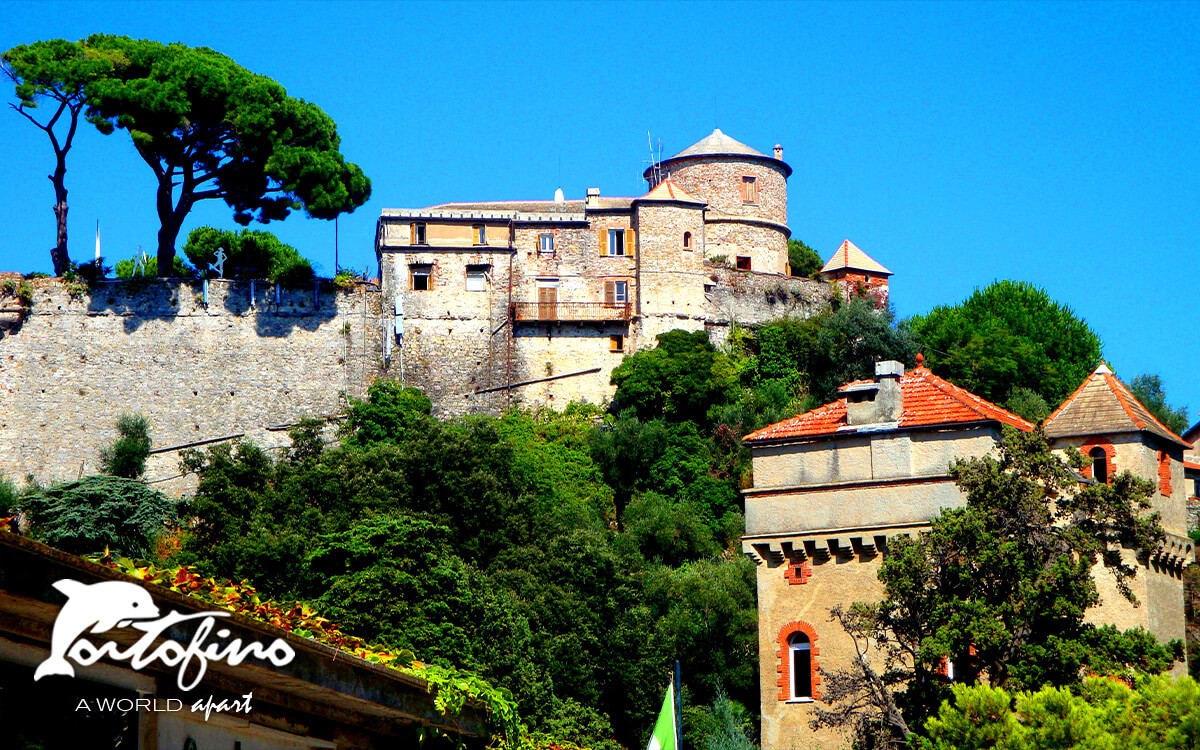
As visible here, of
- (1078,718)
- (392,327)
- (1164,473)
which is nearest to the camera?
(1078,718)

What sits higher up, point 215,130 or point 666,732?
point 215,130

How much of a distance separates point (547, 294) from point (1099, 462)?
26.4m

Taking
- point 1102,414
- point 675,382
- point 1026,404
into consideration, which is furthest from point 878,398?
point 675,382

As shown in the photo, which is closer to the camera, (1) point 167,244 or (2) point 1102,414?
(2) point 1102,414

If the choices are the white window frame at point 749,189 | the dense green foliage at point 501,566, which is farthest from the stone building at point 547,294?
the dense green foliage at point 501,566

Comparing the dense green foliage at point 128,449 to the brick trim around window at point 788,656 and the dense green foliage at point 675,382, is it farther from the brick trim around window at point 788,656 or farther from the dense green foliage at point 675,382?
the brick trim around window at point 788,656

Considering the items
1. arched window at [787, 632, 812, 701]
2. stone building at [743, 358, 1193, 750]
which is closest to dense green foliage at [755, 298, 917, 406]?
stone building at [743, 358, 1193, 750]

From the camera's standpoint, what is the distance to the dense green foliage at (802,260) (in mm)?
62969

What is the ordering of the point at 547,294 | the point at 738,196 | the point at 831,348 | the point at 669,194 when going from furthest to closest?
the point at 738,196
the point at 669,194
the point at 547,294
the point at 831,348

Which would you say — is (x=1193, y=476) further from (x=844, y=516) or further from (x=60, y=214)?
(x=60, y=214)

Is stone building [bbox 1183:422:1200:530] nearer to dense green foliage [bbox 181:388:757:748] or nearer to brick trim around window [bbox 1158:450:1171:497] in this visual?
brick trim around window [bbox 1158:450:1171:497]

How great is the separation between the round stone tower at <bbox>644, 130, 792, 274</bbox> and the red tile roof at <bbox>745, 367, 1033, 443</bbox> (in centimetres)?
2921

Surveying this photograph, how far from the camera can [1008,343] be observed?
50062 mm

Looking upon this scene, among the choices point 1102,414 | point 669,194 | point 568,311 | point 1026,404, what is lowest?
point 1102,414
